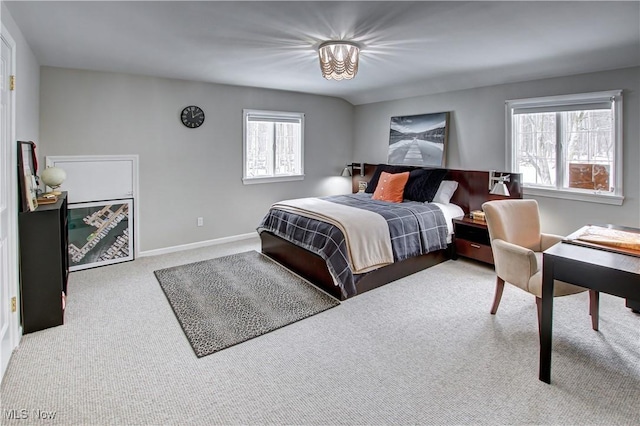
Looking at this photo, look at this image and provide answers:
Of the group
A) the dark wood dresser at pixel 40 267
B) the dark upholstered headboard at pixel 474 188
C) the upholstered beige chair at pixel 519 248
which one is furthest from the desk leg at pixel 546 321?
the dark wood dresser at pixel 40 267

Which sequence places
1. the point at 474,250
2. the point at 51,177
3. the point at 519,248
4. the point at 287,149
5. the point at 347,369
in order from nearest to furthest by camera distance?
the point at 347,369 → the point at 519,248 → the point at 51,177 → the point at 474,250 → the point at 287,149

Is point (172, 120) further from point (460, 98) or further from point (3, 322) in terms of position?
point (460, 98)

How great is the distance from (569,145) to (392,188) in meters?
1.99

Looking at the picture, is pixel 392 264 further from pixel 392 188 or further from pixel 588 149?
pixel 588 149

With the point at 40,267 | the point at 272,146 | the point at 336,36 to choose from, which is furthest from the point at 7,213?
the point at 272,146

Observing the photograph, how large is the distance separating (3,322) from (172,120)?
9.97 ft

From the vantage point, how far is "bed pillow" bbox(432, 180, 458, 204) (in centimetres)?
466

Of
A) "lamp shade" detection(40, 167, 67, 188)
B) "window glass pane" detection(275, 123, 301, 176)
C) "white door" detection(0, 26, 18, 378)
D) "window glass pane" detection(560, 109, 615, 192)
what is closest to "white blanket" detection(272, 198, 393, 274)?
"window glass pane" detection(275, 123, 301, 176)

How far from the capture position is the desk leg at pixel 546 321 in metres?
2.09

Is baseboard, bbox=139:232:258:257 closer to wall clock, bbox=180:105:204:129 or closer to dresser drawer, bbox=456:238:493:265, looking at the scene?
wall clock, bbox=180:105:204:129

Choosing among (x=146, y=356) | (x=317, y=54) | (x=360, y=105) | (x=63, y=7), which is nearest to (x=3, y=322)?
(x=146, y=356)

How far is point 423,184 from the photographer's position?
4.67 meters

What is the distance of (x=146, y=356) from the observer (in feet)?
7.79

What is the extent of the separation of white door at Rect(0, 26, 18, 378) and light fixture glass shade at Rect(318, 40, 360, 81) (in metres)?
2.21
